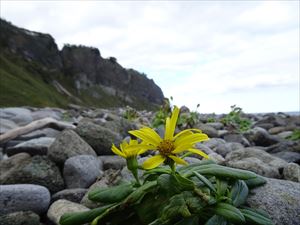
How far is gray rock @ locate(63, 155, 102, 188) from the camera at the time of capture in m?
5.01

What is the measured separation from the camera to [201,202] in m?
2.40

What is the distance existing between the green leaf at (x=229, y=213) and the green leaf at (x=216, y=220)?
0.04 m

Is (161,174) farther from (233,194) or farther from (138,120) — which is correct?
(138,120)

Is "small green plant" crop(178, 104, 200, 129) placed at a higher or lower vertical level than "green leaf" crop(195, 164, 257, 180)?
higher

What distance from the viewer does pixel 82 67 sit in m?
83.1

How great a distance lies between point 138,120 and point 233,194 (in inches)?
293

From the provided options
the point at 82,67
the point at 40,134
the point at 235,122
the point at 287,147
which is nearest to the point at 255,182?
the point at 287,147

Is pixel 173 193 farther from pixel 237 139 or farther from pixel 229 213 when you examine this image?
pixel 237 139

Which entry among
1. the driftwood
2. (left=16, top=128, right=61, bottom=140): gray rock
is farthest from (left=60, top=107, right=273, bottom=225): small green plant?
the driftwood

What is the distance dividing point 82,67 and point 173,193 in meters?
82.1

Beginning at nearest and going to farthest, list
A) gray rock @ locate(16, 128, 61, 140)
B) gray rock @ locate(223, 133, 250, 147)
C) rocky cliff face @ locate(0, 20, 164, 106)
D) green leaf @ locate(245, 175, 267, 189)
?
green leaf @ locate(245, 175, 267, 189)
gray rock @ locate(16, 128, 61, 140)
gray rock @ locate(223, 133, 250, 147)
rocky cliff face @ locate(0, 20, 164, 106)

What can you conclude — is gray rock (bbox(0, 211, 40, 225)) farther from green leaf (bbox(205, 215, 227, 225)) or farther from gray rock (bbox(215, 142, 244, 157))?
gray rock (bbox(215, 142, 244, 157))

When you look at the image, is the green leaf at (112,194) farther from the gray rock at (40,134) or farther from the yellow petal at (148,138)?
the gray rock at (40,134)

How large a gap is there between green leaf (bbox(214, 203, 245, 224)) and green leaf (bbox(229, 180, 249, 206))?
251mm
